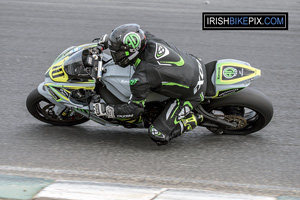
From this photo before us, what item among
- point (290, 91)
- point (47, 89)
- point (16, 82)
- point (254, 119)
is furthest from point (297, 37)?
point (47, 89)

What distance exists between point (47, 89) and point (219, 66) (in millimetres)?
1867

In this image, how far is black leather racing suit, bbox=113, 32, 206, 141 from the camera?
16.7 feet

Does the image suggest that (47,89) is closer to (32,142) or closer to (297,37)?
(32,142)

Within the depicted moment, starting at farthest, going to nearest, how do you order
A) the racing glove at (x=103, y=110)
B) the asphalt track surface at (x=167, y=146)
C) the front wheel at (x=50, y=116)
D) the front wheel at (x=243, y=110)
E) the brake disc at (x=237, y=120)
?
the front wheel at (x=50, y=116) < the brake disc at (x=237, y=120) < the front wheel at (x=243, y=110) < the racing glove at (x=103, y=110) < the asphalt track surface at (x=167, y=146)

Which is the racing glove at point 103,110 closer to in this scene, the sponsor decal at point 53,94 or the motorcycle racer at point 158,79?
the motorcycle racer at point 158,79

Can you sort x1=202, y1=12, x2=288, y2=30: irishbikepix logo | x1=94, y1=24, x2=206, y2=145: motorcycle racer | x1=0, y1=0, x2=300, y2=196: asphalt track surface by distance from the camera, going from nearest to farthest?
x1=0, y1=0, x2=300, y2=196: asphalt track surface → x1=94, y1=24, x2=206, y2=145: motorcycle racer → x1=202, y1=12, x2=288, y2=30: irishbikepix logo

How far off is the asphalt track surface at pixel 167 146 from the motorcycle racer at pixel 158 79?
31cm

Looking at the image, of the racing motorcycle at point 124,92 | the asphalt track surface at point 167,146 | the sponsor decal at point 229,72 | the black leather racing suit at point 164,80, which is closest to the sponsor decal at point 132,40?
the black leather racing suit at point 164,80

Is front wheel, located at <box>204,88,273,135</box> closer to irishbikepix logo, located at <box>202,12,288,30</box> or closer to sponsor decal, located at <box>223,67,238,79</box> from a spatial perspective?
sponsor decal, located at <box>223,67,238,79</box>

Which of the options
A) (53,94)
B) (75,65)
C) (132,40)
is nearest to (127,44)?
(132,40)

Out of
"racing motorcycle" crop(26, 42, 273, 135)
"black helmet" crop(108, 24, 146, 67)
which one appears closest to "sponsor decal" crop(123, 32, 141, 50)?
"black helmet" crop(108, 24, 146, 67)

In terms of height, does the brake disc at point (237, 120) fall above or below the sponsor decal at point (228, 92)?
below

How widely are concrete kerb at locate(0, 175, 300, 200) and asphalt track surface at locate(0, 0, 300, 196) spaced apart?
32 cm

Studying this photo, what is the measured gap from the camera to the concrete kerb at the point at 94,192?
426 centimetres
